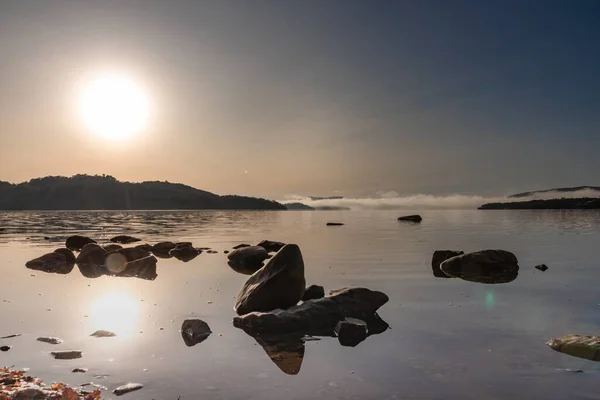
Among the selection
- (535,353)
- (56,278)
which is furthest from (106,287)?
(535,353)

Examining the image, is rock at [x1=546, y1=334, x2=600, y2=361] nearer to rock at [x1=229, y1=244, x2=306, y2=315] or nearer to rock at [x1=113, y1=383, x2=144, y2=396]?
rock at [x1=229, y1=244, x2=306, y2=315]

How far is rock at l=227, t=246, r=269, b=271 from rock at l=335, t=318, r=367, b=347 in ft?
49.8

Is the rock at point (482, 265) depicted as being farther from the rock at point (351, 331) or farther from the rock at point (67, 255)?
Result: the rock at point (67, 255)

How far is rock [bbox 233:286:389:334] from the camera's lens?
12.8 meters

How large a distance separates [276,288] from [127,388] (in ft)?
22.4

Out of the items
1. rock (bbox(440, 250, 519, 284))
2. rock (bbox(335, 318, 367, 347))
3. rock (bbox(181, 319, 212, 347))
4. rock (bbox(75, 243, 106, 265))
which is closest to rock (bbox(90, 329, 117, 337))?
rock (bbox(181, 319, 212, 347))

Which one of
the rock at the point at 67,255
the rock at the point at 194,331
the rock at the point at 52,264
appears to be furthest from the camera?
the rock at the point at 67,255

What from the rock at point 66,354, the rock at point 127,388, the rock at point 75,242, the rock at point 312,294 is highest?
the rock at point 75,242

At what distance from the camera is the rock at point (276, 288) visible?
1455 centimetres

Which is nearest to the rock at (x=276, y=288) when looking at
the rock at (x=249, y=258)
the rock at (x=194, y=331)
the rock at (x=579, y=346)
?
the rock at (x=194, y=331)

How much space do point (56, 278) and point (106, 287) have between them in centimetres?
449

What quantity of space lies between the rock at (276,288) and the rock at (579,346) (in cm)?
741

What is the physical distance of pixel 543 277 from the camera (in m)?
22.5

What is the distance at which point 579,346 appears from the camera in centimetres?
1038
